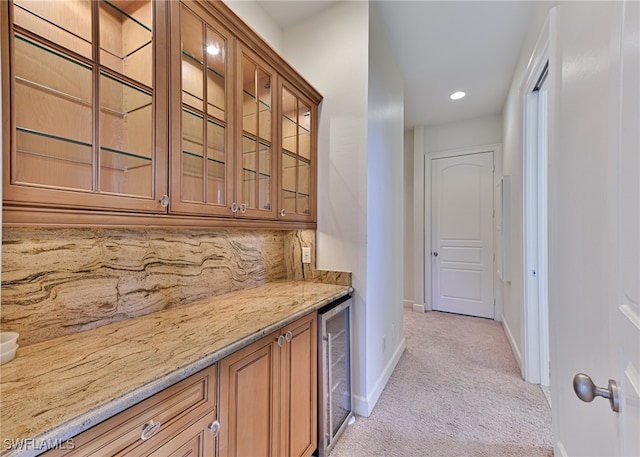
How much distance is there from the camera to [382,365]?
7.43 feet

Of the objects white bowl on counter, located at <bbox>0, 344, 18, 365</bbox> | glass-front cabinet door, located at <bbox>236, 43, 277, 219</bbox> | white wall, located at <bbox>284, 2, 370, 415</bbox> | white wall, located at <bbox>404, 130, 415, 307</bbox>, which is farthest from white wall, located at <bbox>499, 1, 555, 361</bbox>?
white bowl on counter, located at <bbox>0, 344, 18, 365</bbox>

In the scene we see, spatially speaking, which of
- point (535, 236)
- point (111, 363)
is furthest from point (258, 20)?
point (535, 236)

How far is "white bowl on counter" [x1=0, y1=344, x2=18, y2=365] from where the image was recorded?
2.68 feet

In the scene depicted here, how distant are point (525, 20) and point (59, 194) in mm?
3251

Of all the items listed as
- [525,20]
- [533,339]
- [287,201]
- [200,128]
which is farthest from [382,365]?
[525,20]

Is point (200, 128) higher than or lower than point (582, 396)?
higher

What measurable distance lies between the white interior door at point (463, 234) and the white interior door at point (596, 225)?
2905 millimetres

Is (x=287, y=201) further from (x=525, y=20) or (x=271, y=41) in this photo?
(x=525, y=20)

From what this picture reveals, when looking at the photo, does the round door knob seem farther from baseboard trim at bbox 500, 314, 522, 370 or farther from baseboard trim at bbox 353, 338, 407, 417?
baseboard trim at bbox 500, 314, 522, 370

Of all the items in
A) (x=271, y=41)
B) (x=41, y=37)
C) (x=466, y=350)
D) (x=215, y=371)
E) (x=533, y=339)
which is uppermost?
(x=271, y=41)

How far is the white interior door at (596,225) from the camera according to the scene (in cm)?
59

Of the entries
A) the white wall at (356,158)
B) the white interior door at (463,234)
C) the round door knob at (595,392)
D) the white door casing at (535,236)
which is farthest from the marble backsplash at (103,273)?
the white interior door at (463,234)

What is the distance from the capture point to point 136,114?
104 centimetres

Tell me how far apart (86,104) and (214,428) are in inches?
46.1
